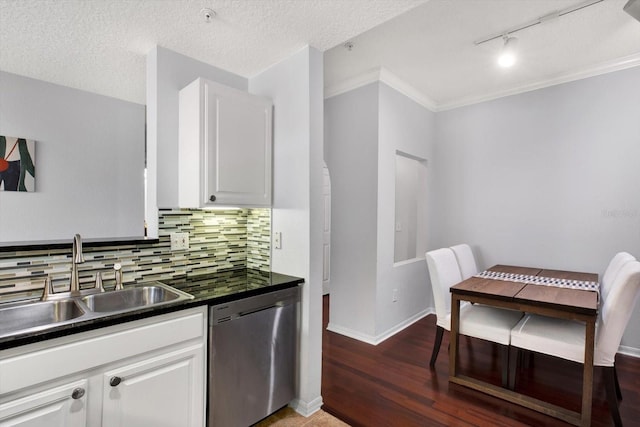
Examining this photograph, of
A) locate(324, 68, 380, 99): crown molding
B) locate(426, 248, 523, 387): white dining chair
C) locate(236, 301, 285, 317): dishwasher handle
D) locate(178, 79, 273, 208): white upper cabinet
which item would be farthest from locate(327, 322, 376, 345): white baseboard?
locate(324, 68, 380, 99): crown molding

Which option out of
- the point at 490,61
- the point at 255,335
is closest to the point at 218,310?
the point at 255,335

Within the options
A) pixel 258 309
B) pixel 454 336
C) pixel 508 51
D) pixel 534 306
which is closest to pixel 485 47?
pixel 508 51

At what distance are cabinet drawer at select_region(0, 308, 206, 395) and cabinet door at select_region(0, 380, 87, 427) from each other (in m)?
0.06

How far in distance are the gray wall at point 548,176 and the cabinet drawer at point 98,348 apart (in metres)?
3.31

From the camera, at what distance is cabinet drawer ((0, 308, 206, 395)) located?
1164 mm

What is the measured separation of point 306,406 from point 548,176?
10.6 feet

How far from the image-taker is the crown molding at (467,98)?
291 centimetres

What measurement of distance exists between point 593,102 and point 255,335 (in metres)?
3.72

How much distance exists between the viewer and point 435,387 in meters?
2.35

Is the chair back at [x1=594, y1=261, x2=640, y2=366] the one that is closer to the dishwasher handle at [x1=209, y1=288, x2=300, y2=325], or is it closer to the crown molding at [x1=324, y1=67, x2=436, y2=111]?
the dishwasher handle at [x1=209, y1=288, x2=300, y2=325]

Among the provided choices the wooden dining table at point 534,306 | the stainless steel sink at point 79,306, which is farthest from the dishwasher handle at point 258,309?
the wooden dining table at point 534,306

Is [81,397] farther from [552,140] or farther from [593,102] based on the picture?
[593,102]

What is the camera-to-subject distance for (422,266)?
155 inches

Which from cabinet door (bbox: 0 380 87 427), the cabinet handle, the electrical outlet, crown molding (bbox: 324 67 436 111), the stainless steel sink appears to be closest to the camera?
cabinet door (bbox: 0 380 87 427)
